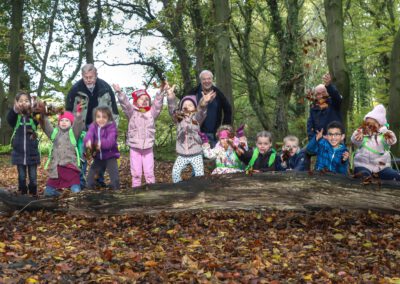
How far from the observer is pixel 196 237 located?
6.51 meters

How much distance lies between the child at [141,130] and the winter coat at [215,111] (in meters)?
1.08

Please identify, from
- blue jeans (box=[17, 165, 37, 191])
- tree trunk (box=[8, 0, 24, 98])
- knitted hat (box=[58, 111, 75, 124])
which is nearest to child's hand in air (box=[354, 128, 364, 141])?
knitted hat (box=[58, 111, 75, 124])

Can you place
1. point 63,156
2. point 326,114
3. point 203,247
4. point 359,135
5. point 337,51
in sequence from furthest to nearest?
point 337,51 → point 326,114 → point 63,156 → point 359,135 → point 203,247

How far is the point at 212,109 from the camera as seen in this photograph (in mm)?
9039

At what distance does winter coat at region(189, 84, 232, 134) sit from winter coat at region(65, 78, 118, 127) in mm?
1500

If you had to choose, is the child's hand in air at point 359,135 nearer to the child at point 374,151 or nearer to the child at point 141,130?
the child at point 374,151

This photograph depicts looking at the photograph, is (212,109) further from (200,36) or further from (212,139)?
(200,36)

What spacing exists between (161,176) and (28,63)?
1742 cm

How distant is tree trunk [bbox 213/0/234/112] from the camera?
12180 mm

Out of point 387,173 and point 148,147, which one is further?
point 148,147

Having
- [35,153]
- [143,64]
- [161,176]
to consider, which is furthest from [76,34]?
[35,153]

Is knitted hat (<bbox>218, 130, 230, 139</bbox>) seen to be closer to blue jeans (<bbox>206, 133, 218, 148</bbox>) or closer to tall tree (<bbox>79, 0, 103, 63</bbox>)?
blue jeans (<bbox>206, 133, 218, 148</bbox>)

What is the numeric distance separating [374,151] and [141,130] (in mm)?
3720

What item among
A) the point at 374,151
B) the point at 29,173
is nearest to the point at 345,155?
the point at 374,151
